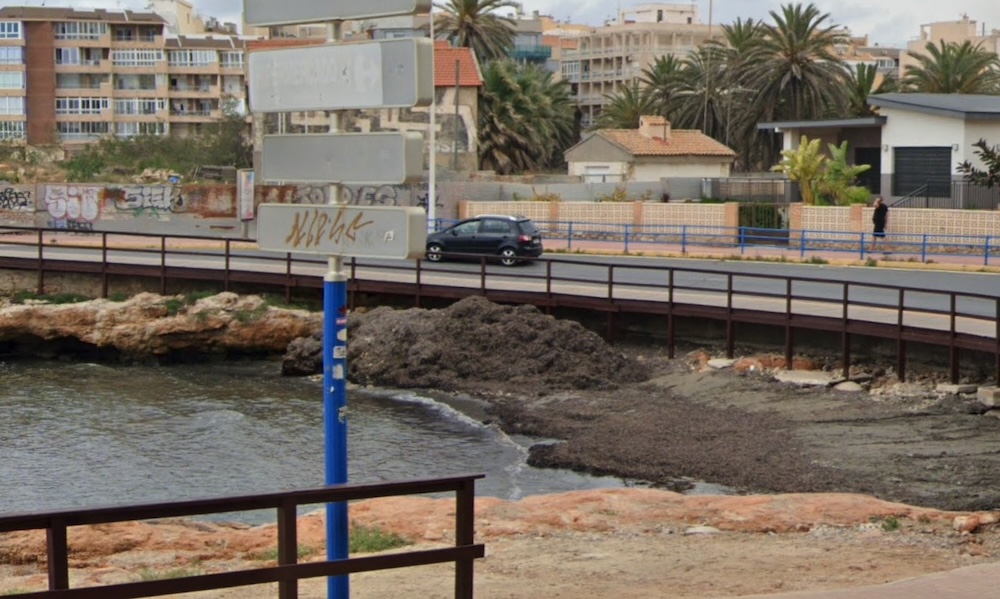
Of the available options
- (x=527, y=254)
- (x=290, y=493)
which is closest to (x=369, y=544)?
(x=290, y=493)

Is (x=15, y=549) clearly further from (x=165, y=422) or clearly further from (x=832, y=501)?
(x=165, y=422)

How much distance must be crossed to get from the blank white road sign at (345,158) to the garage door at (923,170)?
45.0m

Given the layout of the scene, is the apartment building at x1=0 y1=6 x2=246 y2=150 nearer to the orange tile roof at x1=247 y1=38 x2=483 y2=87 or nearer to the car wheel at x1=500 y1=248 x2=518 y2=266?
the orange tile roof at x1=247 y1=38 x2=483 y2=87

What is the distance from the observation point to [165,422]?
26281 millimetres

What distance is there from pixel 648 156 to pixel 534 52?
3031 inches

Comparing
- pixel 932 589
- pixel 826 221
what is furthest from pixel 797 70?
pixel 932 589

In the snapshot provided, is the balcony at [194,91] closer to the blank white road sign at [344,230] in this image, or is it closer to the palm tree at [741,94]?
the palm tree at [741,94]

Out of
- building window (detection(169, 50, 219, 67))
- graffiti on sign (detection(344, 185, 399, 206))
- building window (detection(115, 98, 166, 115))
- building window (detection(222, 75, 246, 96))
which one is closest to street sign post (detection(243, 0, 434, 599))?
graffiti on sign (detection(344, 185, 399, 206))

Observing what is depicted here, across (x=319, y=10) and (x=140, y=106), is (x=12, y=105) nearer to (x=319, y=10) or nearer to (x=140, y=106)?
(x=140, y=106)

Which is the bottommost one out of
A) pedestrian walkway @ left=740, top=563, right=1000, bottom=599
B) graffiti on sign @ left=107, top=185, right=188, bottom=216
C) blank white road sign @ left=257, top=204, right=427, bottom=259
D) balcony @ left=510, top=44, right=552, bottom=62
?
pedestrian walkway @ left=740, top=563, right=1000, bottom=599

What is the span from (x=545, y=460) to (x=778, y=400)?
17.2ft

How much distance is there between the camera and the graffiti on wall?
51.4 meters

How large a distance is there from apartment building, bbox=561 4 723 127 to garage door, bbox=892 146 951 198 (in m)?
79.9

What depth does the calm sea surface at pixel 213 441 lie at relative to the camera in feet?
67.3
